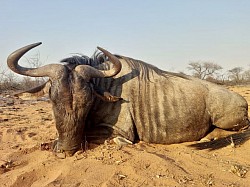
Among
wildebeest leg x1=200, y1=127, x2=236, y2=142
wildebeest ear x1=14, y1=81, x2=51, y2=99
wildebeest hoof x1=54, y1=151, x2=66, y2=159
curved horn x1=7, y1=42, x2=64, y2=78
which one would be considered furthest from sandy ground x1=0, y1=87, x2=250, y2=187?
curved horn x1=7, y1=42, x2=64, y2=78

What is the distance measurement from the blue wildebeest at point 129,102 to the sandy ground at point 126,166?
11.5 inches

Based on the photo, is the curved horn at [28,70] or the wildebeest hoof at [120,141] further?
the wildebeest hoof at [120,141]

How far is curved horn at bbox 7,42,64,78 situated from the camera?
14.5 ft

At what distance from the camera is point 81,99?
4.28 meters

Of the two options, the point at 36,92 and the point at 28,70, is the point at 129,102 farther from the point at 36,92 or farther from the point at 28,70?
the point at 28,70

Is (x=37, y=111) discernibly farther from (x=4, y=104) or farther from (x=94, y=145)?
(x=94, y=145)

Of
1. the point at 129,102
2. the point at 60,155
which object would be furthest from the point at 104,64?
the point at 60,155

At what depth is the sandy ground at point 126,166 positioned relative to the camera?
3324mm

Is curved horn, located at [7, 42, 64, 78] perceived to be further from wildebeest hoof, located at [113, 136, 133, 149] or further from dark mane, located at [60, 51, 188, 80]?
wildebeest hoof, located at [113, 136, 133, 149]

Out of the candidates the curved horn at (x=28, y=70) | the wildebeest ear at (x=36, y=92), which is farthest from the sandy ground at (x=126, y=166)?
the curved horn at (x=28, y=70)

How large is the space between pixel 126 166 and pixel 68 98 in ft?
3.85

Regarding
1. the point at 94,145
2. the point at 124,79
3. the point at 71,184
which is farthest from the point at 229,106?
the point at 71,184

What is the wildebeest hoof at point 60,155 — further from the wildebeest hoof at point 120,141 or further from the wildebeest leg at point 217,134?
the wildebeest leg at point 217,134

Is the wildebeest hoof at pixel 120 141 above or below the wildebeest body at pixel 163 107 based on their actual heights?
below
